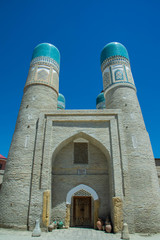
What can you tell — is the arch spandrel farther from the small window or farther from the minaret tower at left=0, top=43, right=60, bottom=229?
the minaret tower at left=0, top=43, right=60, bottom=229

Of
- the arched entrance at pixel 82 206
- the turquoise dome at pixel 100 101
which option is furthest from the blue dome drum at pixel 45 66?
the turquoise dome at pixel 100 101

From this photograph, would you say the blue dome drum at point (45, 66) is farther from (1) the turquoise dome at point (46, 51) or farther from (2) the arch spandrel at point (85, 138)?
(2) the arch spandrel at point (85, 138)

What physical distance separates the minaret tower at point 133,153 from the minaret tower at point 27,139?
4.25m

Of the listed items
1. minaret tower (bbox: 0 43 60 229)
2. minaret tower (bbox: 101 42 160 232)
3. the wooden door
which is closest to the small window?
the wooden door

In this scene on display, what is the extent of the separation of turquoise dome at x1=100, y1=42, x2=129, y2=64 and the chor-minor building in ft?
11.4

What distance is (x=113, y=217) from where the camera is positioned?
317 inches

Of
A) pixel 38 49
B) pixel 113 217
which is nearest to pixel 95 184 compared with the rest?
pixel 113 217

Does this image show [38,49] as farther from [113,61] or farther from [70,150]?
[70,150]

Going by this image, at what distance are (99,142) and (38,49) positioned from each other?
369 inches

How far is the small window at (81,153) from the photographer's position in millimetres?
10331

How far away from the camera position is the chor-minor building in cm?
818

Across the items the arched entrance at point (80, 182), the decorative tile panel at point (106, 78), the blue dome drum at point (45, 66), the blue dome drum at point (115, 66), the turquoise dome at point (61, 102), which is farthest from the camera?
the turquoise dome at point (61, 102)

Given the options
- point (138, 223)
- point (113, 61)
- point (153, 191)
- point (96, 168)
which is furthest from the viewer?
point (113, 61)

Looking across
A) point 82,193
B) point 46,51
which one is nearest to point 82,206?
point 82,193
